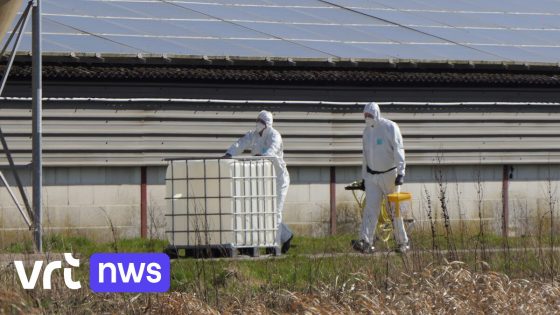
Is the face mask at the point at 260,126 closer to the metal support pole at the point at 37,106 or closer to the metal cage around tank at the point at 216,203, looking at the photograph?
the metal cage around tank at the point at 216,203

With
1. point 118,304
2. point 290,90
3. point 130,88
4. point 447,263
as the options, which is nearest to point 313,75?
point 290,90

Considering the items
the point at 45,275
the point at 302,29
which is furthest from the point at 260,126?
the point at 45,275

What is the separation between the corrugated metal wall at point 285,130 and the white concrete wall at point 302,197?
0.57 ft

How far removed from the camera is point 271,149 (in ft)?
63.5

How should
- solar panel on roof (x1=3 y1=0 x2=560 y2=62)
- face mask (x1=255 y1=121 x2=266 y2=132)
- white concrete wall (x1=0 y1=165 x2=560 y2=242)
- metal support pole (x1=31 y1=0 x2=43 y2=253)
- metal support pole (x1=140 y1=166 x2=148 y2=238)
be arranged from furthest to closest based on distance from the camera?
1. solar panel on roof (x1=3 y1=0 x2=560 y2=62)
2. metal support pole (x1=140 y1=166 x2=148 y2=238)
3. white concrete wall (x1=0 y1=165 x2=560 y2=242)
4. face mask (x1=255 y1=121 x2=266 y2=132)
5. metal support pole (x1=31 y1=0 x2=43 y2=253)

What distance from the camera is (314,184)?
22.5 m

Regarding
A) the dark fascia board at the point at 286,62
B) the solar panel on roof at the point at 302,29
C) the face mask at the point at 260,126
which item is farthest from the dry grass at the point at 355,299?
the solar panel on roof at the point at 302,29

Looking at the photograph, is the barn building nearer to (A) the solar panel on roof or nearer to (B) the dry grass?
(A) the solar panel on roof

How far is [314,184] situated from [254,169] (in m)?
3.96

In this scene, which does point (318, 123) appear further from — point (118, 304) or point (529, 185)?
point (118, 304)

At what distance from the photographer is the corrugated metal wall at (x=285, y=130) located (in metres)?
21.2

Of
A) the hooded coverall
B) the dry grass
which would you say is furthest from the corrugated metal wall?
the dry grass

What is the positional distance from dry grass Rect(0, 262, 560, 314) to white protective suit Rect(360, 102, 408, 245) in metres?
5.13

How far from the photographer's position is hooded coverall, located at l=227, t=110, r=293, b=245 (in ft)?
63.2
